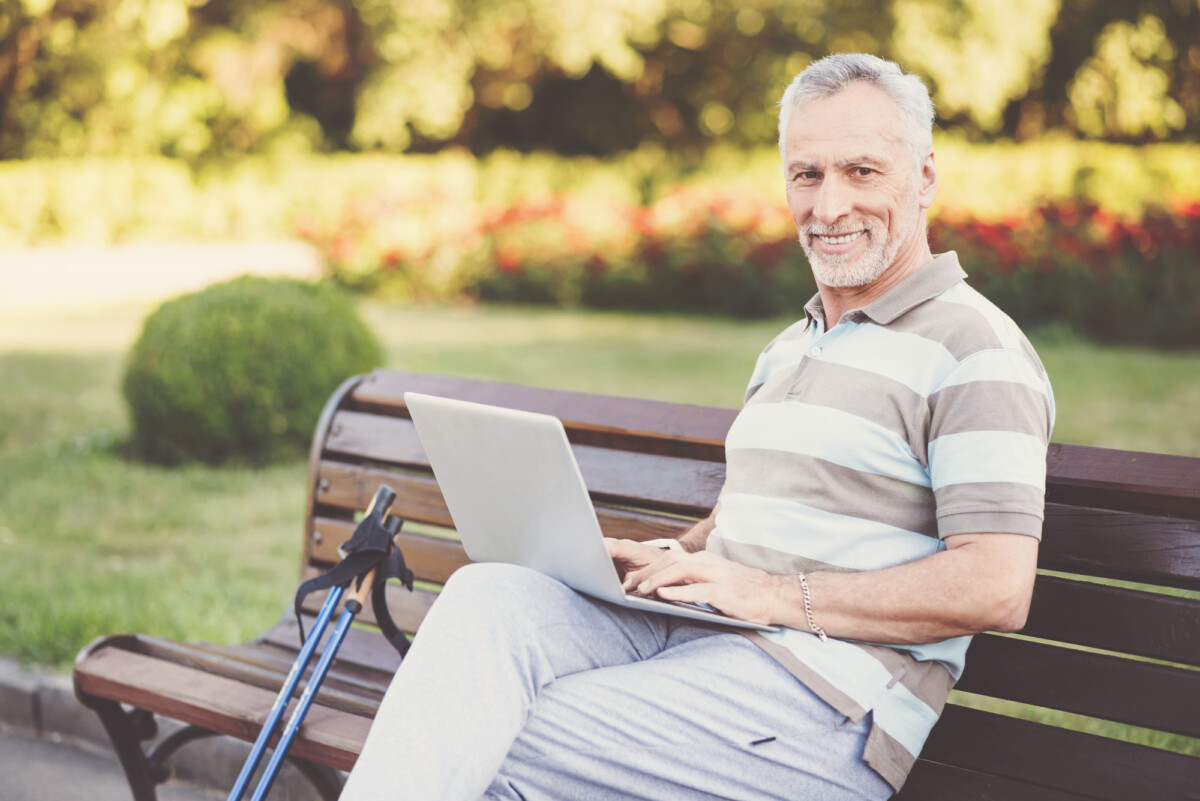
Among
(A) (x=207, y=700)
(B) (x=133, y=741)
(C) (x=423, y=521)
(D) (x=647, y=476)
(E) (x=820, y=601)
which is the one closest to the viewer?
(E) (x=820, y=601)

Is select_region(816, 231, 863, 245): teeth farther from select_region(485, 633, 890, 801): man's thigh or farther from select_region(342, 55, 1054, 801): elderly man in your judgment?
select_region(485, 633, 890, 801): man's thigh

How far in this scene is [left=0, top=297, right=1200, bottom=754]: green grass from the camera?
13.1 ft

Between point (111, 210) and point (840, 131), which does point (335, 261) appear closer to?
point (111, 210)

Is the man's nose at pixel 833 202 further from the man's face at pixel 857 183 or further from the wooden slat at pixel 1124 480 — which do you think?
the wooden slat at pixel 1124 480

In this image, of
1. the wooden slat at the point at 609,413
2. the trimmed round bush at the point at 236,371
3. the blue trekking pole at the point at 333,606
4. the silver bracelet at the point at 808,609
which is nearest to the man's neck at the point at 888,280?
the wooden slat at the point at 609,413

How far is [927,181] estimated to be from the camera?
2.26 meters

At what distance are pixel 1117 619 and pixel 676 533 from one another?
0.93 metres

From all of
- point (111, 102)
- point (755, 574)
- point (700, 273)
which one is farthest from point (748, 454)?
point (111, 102)

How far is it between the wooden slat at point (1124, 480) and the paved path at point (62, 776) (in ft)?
7.91

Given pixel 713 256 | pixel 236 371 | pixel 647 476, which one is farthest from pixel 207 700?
pixel 713 256

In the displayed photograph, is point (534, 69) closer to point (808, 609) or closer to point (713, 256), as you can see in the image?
point (713, 256)

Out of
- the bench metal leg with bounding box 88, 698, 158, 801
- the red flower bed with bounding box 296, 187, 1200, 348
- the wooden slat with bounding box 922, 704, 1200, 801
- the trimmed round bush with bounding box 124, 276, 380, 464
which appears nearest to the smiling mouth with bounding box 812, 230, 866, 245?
the wooden slat with bounding box 922, 704, 1200, 801

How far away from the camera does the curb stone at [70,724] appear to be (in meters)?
3.28

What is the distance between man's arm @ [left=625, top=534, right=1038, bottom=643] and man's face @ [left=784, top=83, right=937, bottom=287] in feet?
1.92
